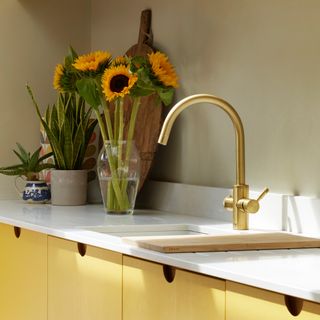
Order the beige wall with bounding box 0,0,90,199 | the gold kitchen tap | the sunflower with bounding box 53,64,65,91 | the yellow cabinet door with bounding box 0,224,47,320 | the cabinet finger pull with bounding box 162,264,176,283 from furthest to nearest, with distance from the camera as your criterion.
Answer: the beige wall with bounding box 0,0,90,199 → the sunflower with bounding box 53,64,65,91 → the yellow cabinet door with bounding box 0,224,47,320 → the gold kitchen tap → the cabinet finger pull with bounding box 162,264,176,283

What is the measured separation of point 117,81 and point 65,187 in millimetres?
556

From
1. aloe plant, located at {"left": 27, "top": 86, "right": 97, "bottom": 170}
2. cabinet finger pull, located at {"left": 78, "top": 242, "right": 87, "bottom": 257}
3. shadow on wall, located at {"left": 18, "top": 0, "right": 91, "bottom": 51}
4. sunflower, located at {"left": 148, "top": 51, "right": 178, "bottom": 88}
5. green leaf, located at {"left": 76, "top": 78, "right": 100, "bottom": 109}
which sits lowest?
cabinet finger pull, located at {"left": 78, "top": 242, "right": 87, "bottom": 257}

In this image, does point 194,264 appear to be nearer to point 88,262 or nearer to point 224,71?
point 88,262

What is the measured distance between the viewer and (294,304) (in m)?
1.29

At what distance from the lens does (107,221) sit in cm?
229

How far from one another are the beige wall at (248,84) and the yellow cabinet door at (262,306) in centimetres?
67

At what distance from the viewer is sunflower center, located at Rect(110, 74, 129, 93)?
2.34m

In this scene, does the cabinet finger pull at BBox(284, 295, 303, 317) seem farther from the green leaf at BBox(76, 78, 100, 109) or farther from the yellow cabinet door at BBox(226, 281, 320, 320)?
the green leaf at BBox(76, 78, 100, 109)

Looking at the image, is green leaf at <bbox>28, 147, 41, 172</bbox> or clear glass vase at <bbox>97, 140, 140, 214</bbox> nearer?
clear glass vase at <bbox>97, 140, 140, 214</bbox>

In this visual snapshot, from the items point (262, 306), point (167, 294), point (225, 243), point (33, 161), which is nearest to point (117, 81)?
point (33, 161)

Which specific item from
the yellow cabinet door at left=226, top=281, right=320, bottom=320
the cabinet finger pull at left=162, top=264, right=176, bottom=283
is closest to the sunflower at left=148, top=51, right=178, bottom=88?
the cabinet finger pull at left=162, top=264, right=176, bottom=283

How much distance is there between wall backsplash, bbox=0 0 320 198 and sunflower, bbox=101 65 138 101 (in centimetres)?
27

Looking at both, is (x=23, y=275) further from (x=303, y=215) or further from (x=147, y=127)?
(x=303, y=215)

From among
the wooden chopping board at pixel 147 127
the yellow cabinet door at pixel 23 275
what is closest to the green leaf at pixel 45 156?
the wooden chopping board at pixel 147 127
